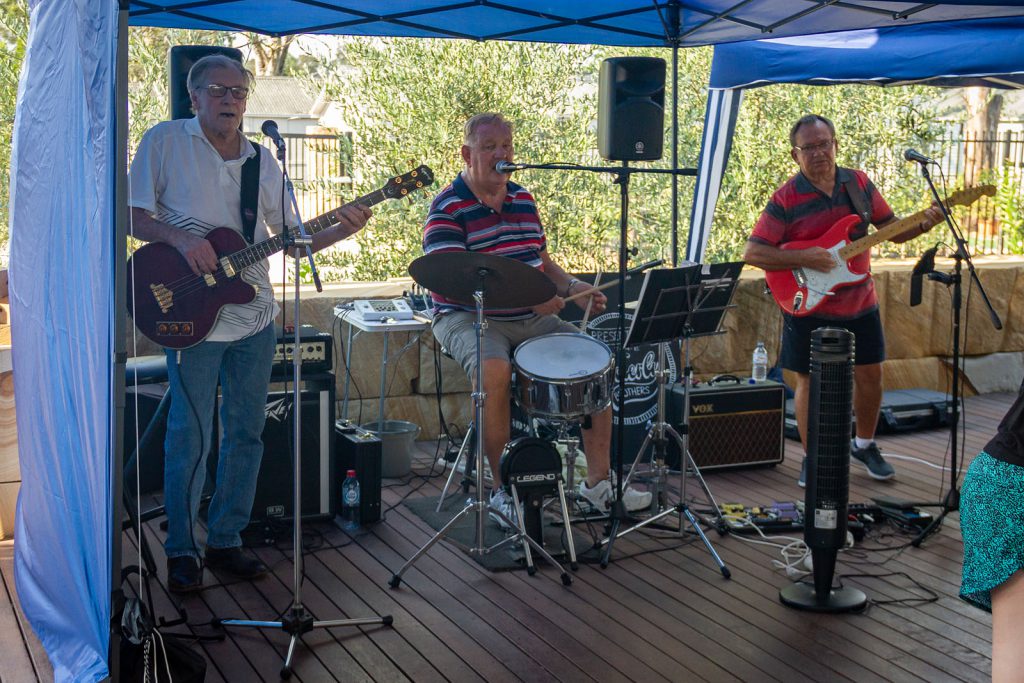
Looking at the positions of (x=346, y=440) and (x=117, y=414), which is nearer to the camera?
(x=117, y=414)

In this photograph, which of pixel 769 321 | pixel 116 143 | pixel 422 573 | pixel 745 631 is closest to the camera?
pixel 116 143

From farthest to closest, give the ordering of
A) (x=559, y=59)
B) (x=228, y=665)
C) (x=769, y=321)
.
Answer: (x=559, y=59), (x=769, y=321), (x=228, y=665)

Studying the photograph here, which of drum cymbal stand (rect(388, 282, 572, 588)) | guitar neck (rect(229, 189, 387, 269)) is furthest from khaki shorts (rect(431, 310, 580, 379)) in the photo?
guitar neck (rect(229, 189, 387, 269))

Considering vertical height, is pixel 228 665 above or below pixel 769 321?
below

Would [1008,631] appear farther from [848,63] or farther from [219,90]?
[848,63]

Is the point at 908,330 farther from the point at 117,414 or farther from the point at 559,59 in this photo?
the point at 117,414

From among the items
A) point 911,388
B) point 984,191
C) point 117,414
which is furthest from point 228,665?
point 911,388

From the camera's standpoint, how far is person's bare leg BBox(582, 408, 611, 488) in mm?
4707

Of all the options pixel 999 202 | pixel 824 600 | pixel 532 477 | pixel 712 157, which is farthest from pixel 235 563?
pixel 999 202

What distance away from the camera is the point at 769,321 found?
6914mm

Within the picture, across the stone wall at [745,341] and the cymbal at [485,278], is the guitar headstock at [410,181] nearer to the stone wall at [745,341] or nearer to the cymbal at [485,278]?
the cymbal at [485,278]

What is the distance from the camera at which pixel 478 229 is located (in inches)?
183

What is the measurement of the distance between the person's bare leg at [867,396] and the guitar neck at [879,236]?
61cm

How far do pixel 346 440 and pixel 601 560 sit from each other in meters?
1.22
